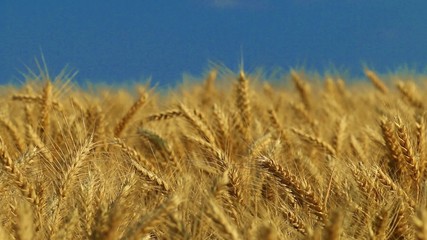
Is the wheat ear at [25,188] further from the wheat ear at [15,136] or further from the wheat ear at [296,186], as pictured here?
the wheat ear at [15,136]

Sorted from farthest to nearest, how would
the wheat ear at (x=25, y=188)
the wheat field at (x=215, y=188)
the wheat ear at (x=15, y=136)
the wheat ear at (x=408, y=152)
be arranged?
1. the wheat ear at (x=15, y=136)
2. the wheat ear at (x=408, y=152)
3. the wheat ear at (x=25, y=188)
4. the wheat field at (x=215, y=188)

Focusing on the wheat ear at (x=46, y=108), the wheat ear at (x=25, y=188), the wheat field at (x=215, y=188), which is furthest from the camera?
the wheat ear at (x=46, y=108)

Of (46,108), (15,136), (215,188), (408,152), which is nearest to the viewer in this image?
(215,188)

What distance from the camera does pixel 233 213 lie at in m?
1.90

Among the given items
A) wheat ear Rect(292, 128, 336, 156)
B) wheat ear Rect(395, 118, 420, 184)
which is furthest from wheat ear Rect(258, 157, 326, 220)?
wheat ear Rect(292, 128, 336, 156)

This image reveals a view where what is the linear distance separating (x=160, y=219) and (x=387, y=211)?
56 centimetres

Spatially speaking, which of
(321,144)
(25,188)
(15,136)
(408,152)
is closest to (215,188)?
(25,188)

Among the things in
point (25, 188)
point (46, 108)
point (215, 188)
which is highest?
point (46, 108)

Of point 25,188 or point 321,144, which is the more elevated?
point 321,144

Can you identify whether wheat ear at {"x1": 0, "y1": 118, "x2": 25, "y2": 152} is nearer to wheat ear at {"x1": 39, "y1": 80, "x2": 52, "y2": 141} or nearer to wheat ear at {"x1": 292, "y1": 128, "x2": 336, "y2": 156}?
wheat ear at {"x1": 39, "y1": 80, "x2": 52, "y2": 141}

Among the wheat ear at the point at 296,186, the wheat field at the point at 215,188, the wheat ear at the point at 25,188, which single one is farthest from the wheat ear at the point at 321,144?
the wheat ear at the point at 25,188

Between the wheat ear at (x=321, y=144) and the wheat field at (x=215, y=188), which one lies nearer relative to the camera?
the wheat field at (x=215, y=188)

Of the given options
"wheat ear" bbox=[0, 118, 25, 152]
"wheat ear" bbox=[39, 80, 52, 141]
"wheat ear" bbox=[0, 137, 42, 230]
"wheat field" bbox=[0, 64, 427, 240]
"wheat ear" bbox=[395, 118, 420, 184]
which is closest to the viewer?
"wheat field" bbox=[0, 64, 427, 240]

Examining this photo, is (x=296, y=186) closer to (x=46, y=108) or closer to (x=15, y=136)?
(x=15, y=136)
